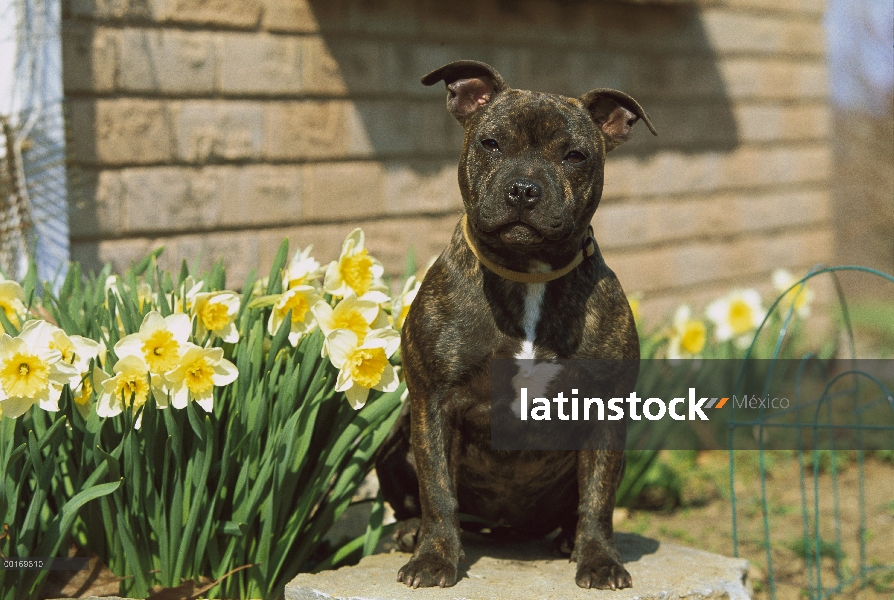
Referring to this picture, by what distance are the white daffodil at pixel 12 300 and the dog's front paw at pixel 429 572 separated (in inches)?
52.5

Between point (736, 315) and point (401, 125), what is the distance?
2164 mm

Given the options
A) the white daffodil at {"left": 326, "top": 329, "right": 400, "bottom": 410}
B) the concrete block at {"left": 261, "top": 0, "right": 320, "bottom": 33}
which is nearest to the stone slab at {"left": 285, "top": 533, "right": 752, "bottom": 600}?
the white daffodil at {"left": 326, "top": 329, "right": 400, "bottom": 410}

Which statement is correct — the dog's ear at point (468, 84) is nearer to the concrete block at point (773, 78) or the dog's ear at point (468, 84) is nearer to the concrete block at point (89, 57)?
→ the concrete block at point (89, 57)

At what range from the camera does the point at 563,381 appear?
7.89 ft

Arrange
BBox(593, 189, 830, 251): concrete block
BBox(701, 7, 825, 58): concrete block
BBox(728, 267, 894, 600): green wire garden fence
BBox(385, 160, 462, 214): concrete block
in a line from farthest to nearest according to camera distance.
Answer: BBox(701, 7, 825, 58): concrete block
BBox(593, 189, 830, 251): concrete block
BBox(385, 160, 462, 214): concrete block
BBox(728, 267, 894, 600): green wire garden fence

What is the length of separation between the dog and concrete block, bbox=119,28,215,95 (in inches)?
97.3

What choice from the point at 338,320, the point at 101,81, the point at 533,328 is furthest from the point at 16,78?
the point at 533,328

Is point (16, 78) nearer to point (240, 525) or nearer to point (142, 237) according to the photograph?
point (142, 237)

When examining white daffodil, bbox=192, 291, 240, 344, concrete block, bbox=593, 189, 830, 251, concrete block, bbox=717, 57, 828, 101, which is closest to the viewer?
white daffodil, bbox=192, 291, 240, 344

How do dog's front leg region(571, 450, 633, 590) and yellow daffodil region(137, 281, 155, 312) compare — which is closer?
dog's front leg region(571, 450, 633, 590)

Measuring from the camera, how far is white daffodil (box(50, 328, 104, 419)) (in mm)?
2418

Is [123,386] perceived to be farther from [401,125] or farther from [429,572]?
[401,125]

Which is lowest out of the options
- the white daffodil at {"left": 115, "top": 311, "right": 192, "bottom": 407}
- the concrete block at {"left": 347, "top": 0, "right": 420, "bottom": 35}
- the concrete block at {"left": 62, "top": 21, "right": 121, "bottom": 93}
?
the white daffodil at {"left": 115, "top": 311, "right": 192, "bottom": 407}

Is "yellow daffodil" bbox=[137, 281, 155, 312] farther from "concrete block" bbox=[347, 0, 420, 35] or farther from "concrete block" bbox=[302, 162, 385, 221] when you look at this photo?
"concrete block" bbox=[347, 0, 420, 35]
